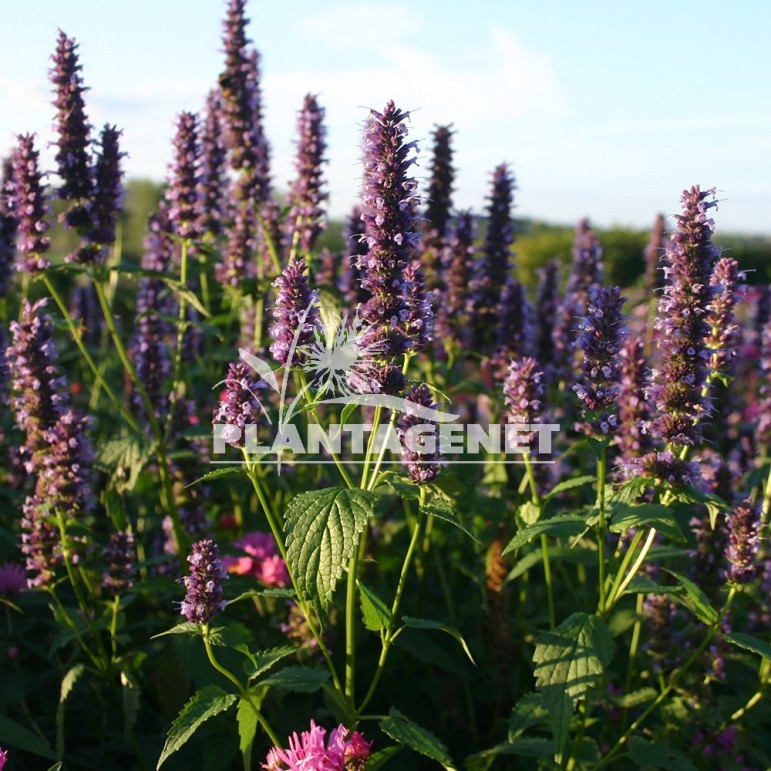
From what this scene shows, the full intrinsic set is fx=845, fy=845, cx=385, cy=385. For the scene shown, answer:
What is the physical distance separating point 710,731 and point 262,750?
7.47 ft

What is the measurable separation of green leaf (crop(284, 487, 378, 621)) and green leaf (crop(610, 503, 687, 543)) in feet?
3.16

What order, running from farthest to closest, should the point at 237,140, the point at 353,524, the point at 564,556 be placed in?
the point at 237,140 → the point at 564,556 → the point at 353,524

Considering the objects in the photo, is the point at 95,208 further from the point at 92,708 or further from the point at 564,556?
the point at 564,556

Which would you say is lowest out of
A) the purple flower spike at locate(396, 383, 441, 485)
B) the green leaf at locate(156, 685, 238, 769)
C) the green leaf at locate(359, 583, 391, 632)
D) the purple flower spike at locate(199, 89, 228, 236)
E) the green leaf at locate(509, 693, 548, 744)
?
the green leaf at locate(509, 693, 548, 744)

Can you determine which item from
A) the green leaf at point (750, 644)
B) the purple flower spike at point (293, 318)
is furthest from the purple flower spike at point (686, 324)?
the purple flower spike at point (293, 318)

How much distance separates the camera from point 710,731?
14.2ft

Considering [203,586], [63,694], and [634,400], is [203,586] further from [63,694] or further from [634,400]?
[634,400]

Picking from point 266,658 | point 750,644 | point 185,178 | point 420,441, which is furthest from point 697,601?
point 185,178

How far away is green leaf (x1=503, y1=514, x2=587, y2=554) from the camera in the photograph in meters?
3.17

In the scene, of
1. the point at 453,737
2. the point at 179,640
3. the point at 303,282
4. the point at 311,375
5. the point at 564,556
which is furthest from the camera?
the point at 453,737

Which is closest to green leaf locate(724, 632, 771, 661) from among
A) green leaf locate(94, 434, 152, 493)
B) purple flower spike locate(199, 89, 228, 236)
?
green leaf locate(94, 434, 152, 493)

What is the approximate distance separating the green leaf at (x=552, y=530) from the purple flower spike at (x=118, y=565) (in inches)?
74.9

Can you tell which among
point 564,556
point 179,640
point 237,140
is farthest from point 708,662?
point 237,140

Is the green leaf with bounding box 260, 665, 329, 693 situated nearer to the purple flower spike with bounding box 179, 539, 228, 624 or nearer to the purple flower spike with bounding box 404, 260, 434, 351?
the purple flower spike with bounding box 179, 539, 228, 624
